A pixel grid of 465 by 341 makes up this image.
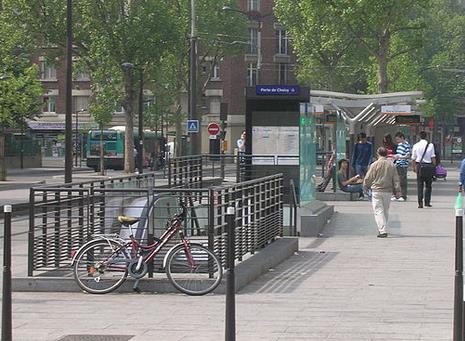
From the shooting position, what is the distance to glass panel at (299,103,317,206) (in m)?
20.2

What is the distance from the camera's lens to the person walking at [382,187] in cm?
1845

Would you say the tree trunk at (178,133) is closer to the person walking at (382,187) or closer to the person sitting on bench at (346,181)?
the person sitting on bench at (346,181)

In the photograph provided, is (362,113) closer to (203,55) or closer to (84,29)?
(84,29)

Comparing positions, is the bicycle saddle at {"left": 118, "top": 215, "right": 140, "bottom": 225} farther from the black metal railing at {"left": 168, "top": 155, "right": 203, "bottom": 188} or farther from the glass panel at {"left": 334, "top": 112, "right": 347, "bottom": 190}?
the glass panel at {"left": 334, "top": 112, "right": 347, "bottom": 190}

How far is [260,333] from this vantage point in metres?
9.15

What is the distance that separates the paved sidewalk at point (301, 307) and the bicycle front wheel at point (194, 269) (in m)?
0.16

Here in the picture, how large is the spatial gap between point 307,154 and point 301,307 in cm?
1041

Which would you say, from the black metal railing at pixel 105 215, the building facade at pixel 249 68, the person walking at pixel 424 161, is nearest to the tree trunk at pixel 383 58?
the person walking at pixel 424 161

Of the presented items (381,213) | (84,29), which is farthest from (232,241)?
(84,29)

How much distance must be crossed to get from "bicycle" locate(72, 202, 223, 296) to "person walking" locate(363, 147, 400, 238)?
745 centimetres

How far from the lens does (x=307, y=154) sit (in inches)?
823

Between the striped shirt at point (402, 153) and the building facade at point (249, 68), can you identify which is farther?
the building facade at point (249, 68)

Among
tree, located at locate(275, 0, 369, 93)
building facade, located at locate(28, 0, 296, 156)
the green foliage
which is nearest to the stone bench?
the green foliage

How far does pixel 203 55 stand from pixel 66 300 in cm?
6733
